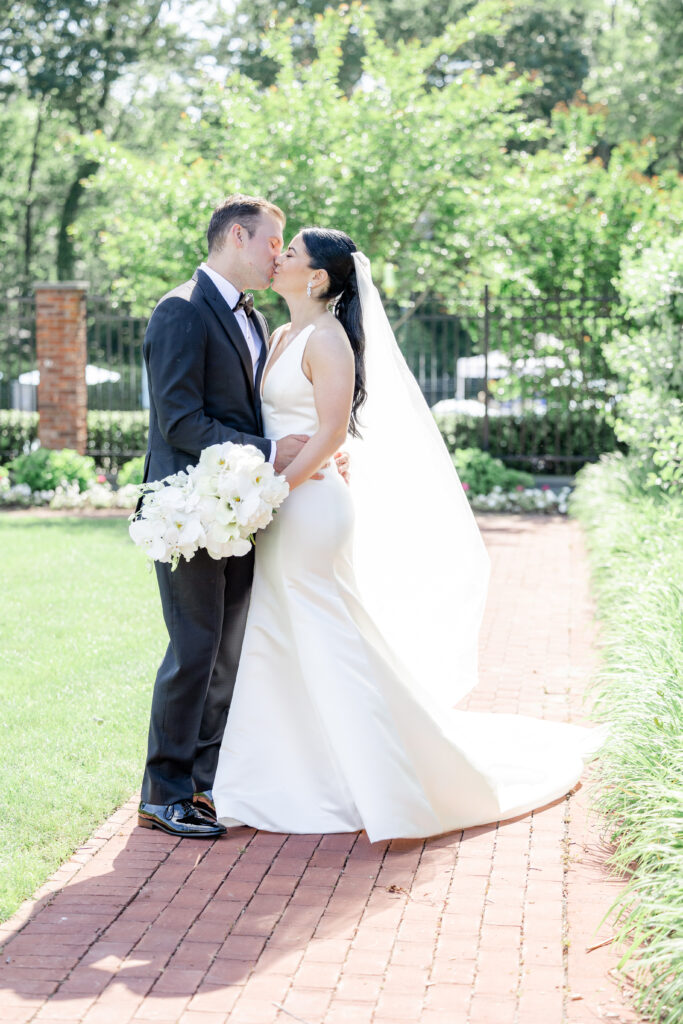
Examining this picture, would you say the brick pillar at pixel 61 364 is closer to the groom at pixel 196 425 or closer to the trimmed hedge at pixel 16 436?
the trimmed hedge at pixel 16 436

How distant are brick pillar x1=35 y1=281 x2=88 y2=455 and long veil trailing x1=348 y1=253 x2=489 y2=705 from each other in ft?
36.6

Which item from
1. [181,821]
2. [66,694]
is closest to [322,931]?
[181,821]

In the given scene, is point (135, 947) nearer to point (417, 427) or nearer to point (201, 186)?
point (417, 427)

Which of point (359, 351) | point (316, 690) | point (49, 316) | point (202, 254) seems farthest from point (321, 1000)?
point (49, 316)

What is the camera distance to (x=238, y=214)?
441 cm

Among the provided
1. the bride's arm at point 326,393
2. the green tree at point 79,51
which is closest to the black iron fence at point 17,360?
the green tree at point 79,51

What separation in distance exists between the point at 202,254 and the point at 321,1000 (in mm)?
12342

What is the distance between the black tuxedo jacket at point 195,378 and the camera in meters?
4.21

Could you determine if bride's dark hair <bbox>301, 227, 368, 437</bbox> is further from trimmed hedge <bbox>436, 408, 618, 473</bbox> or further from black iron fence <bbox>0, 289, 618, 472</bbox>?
trimmed hedge <bbox>436, 408, 618, 473</bbox>

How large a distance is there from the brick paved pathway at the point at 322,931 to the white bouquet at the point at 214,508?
112cm

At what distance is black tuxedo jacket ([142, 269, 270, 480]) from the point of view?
13.8 ft

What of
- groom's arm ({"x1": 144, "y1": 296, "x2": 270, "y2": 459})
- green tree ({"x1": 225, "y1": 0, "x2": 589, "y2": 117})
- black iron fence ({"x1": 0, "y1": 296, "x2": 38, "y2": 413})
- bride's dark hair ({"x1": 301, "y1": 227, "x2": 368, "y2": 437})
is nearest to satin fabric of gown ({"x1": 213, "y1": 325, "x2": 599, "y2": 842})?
bride's dark hair ({"x1": 301, "y1": 227, "x2": 368, "y2": 437})

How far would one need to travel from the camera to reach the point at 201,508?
407cm

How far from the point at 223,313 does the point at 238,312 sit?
14 centimetres
